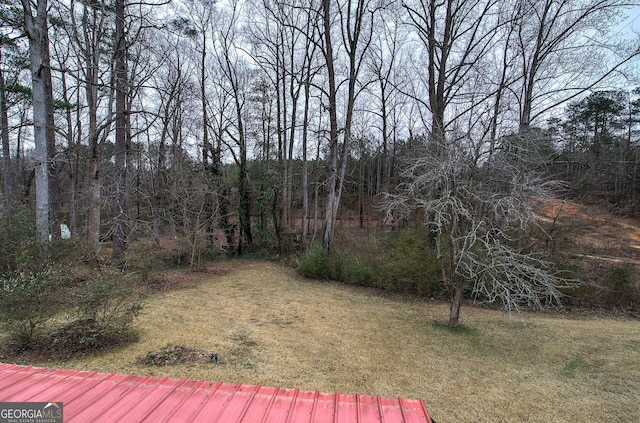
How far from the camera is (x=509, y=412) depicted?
2.91m

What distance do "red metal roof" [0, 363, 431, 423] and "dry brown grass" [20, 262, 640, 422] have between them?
1416mm

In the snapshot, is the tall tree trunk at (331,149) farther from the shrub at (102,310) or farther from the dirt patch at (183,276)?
the shrub at (102,310)

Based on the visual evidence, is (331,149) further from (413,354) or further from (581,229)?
(413,354)

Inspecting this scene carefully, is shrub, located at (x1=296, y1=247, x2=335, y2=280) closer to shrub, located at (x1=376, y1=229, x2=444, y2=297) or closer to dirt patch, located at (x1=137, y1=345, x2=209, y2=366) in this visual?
shrub, located at (x1=376, y1=229, x2=444, y2=297)

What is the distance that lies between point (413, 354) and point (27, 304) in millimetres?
4726

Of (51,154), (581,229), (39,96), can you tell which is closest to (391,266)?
(581,229)

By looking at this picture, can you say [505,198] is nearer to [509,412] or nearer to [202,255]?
[509,412]

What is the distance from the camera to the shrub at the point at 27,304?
134 inches

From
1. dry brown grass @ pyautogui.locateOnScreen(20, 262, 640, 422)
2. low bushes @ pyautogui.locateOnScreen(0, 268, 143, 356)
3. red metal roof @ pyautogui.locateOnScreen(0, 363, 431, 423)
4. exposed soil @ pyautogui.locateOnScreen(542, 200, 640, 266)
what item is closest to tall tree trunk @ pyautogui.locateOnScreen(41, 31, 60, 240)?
dry brown grass @ pyautogui.locateOnScreen(20, 262, 640, 422)

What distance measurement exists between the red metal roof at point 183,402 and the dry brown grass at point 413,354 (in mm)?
1416

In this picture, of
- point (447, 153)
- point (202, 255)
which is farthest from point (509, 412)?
point (202, 255)

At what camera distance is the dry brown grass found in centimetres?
318

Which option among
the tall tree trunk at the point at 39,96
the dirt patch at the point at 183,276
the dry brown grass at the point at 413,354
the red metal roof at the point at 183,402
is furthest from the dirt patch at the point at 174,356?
the dirt patch at the point at 183,276

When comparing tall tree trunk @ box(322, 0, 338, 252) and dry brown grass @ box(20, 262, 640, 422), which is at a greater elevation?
tall tree trunk @ box(322, 0, 338, 252)
